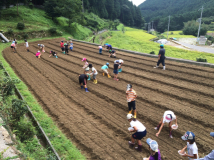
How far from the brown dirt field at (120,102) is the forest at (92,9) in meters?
20.9

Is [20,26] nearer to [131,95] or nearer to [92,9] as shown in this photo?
[131,95]

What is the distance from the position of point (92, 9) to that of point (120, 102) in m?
68.4

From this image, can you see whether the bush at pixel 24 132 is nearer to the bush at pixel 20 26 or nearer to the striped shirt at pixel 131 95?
the striped shirt at pixel 131 95

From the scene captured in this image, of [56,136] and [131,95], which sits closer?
[56,136]

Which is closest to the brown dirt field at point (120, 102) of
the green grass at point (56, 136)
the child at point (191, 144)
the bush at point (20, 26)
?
the green grass at point (56, 136)

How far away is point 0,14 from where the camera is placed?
2959 cm

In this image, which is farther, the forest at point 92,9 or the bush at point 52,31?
the forest at point 92,9

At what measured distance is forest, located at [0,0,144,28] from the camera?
33.2m

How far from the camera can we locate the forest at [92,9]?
109 ft

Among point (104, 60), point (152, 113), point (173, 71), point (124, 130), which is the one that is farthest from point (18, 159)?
point (104, 60)

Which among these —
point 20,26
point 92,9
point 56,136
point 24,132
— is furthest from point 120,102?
point 92,9

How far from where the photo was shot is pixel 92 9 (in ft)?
228

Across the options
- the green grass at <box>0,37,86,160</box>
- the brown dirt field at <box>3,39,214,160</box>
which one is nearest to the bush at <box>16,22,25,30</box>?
the brown dirt field at <box>3,39,214,160</box>

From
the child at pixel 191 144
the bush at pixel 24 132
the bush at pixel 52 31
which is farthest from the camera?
the bush at pixel 52 31
